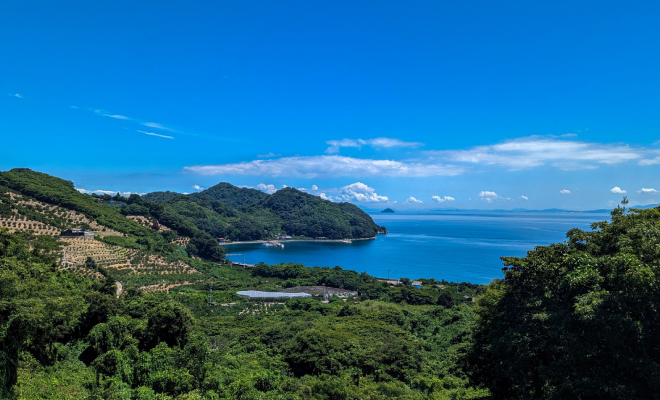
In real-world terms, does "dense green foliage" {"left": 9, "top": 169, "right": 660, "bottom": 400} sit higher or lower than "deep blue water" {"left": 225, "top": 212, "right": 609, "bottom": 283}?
higher

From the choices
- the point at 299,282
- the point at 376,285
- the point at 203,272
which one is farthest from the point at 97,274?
the point at 376,285

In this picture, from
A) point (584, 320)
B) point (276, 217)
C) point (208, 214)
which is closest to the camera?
point (584, 320)

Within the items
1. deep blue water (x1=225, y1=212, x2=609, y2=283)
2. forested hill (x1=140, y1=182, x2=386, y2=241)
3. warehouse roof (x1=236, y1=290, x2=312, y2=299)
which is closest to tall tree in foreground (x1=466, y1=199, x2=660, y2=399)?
warehouse roof (x1=236, y1=290, x2=312, y2=299)

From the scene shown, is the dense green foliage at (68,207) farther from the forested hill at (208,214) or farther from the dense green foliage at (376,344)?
the dense green foliage at (376,344)

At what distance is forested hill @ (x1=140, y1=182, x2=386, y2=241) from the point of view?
94.8 metres

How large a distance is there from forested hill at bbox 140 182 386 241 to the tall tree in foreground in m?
79.8

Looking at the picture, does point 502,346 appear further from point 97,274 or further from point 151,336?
point 97,274

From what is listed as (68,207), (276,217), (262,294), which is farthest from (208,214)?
(262,294)

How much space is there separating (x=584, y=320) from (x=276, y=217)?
116 meters

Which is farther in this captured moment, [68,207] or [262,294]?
→ [68,207]

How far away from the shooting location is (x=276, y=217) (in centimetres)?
11981

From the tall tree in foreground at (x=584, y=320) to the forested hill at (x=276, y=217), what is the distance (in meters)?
79.8

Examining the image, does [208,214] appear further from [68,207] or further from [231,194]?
[231,194]

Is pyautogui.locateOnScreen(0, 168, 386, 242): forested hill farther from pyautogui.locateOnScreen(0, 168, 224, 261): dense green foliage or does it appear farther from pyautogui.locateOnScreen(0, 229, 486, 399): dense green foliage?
pyautogui.locateOnScreen(0, 229, 486, 399): dense green foliage
